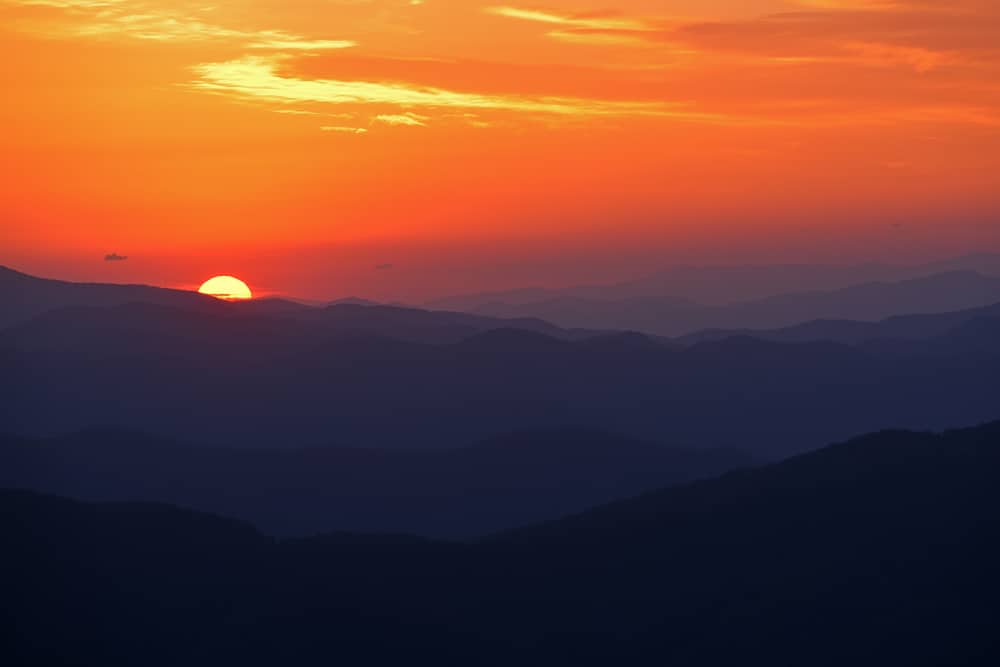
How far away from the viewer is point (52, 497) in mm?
164125

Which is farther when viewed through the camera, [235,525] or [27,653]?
[235,525]

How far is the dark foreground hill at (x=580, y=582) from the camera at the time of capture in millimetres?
139250

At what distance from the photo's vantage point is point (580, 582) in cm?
16112

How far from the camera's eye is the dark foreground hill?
139250 mm

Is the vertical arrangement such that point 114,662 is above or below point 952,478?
below

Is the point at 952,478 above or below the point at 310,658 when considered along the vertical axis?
above

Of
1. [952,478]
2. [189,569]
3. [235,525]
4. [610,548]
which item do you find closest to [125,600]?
[189,569]

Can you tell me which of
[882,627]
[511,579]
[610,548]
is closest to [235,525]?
[511,579]

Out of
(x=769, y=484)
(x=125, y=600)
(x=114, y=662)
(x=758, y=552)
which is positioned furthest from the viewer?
(x=769, y=484)

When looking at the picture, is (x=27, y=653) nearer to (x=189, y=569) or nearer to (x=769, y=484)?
(x=189, y=569)

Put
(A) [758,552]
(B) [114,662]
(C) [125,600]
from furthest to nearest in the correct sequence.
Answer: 1. (A) [758,552]
2. (C) [125,600]
3. (B) [114,662]

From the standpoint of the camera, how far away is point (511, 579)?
161125mm

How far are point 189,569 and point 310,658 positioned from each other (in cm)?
2490

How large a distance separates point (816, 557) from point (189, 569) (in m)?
76.2
